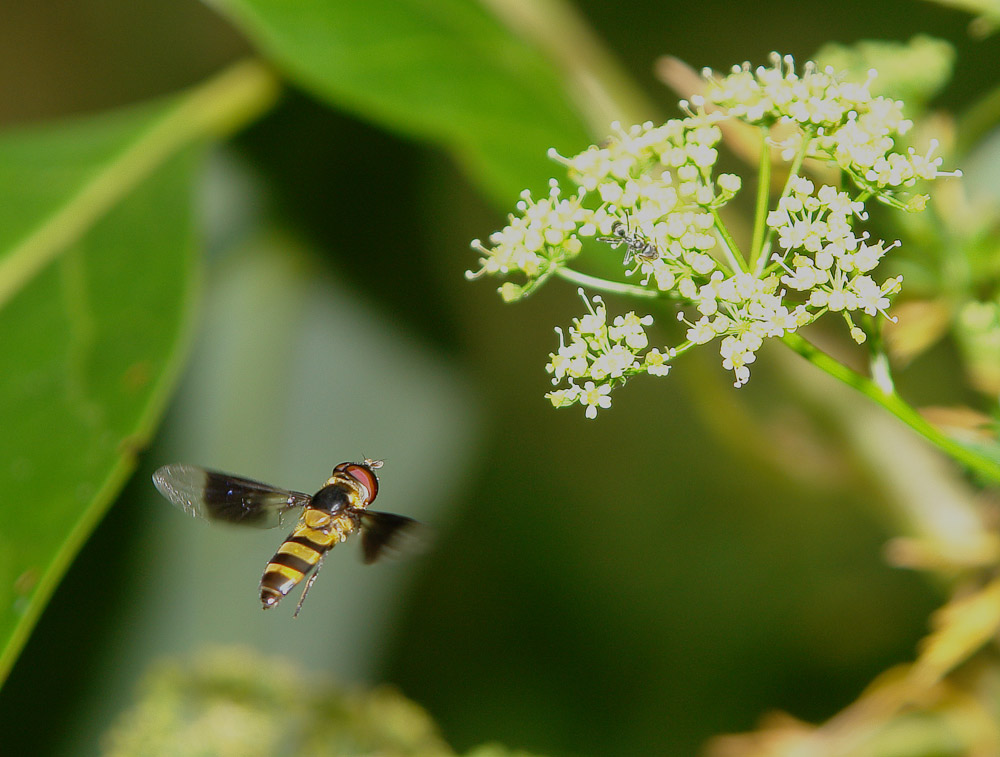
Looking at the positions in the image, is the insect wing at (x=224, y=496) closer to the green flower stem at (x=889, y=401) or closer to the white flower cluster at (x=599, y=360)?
the white flower cluster at (x=599, y=360)

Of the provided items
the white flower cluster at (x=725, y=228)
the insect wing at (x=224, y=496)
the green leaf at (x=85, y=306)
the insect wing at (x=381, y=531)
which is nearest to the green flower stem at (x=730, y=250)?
the white flower cluster at (x=725, y=228)

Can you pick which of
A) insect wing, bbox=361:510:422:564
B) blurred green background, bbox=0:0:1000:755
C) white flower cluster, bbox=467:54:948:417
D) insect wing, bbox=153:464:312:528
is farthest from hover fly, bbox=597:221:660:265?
blurred green background, bbox=0:0:1000:755

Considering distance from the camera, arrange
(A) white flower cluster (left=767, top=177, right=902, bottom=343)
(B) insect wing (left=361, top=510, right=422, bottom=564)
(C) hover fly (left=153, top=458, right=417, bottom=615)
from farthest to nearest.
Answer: (C) hover fly (left=153, top=458, right=417, bottom=615), (B) insect wing (left=361, top=510, right=422, bottom=564), (A) white flower cluster (left=767, top=177, right=902, bottom=343)

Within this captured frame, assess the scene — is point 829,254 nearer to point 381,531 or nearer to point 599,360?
point 599,360

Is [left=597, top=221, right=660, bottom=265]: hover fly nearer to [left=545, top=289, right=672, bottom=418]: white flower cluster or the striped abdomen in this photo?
[left=545, top=289, right=672, bottom=418]: white flower cluster

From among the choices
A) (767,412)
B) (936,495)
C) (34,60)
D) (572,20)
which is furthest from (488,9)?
(34,60)

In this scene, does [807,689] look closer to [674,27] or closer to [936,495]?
[936,495]

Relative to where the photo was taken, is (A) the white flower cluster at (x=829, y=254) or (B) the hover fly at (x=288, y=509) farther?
(B) the hover fly at (x=288, y=509)
